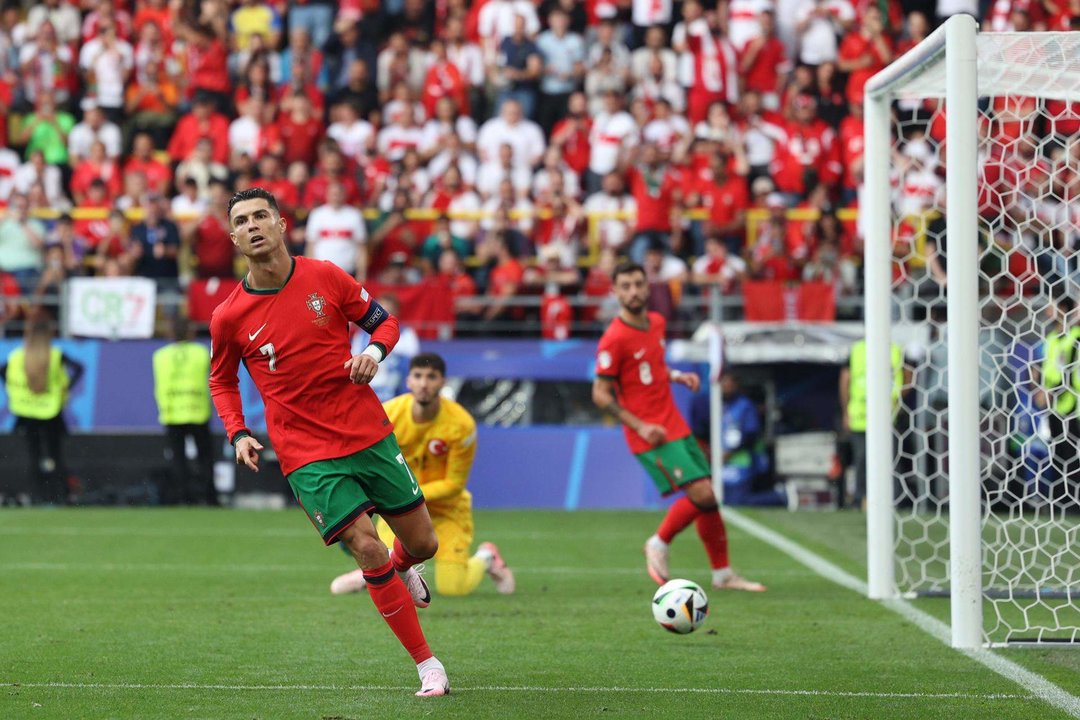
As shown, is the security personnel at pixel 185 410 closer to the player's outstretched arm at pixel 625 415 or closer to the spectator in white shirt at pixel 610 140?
the spectator in white shirt at pixel 610 140

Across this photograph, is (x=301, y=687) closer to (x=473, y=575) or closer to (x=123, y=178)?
(x=473, y=575)

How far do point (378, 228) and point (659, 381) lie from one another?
9022 mm

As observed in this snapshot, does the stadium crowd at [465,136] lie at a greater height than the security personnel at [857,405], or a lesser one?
greater

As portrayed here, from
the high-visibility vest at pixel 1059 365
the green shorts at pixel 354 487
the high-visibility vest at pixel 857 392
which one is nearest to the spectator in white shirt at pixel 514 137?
the high-visibility vest at pixel 857 392

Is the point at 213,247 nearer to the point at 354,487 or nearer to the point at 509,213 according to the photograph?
the point at 509,213

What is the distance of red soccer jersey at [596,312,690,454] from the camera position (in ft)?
33.3

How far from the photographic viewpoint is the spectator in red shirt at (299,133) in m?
20.2

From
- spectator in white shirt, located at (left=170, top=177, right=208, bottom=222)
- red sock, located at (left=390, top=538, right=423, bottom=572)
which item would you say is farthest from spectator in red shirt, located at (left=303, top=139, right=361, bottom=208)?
red sock, located at (left=390, top=538, right=423, bottom=572)

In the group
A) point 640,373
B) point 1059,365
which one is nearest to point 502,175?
point 1059,365

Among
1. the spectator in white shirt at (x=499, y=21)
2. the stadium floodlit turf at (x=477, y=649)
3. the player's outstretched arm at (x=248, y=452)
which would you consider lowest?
the stadium floodlit turf at (x=477, y=649)

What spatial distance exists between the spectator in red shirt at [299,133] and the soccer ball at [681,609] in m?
13.3

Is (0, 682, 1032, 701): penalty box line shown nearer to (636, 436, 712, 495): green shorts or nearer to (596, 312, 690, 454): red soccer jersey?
(636, 436, 712, 495): green shorts

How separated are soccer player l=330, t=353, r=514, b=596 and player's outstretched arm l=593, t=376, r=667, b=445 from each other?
85cm

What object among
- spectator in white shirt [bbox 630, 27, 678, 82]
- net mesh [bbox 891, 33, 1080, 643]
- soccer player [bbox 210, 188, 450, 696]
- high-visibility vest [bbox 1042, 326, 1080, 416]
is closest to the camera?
soccer player [bbox 210, 188, 450, 696]
